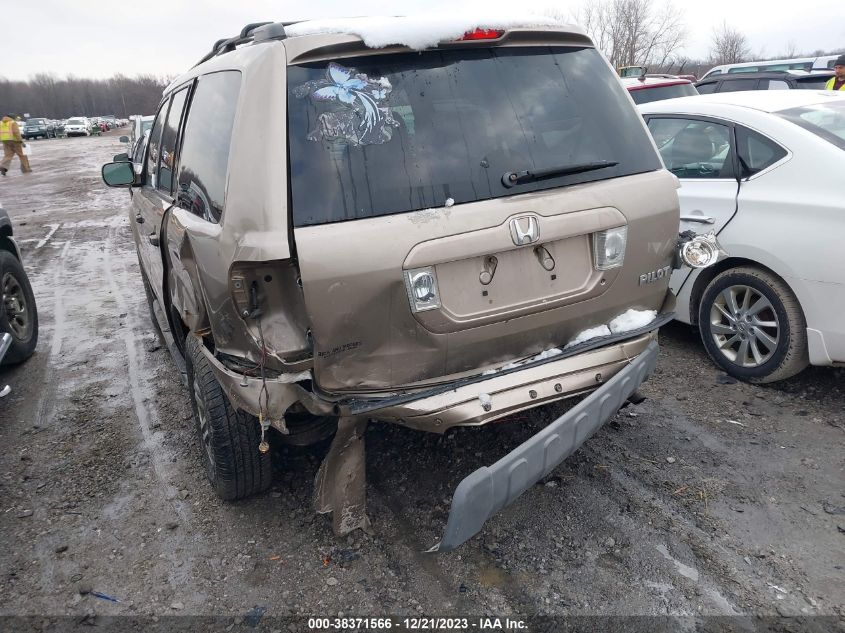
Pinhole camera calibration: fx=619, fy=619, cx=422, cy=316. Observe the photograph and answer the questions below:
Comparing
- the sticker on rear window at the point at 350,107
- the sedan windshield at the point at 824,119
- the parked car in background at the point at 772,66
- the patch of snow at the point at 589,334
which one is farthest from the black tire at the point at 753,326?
the parked car in background at the point at 772,66

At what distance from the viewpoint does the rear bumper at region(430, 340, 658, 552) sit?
2.14 metres

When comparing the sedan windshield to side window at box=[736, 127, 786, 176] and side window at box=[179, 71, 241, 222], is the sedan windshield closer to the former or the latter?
side window at box=[736, 127, 786, 176]

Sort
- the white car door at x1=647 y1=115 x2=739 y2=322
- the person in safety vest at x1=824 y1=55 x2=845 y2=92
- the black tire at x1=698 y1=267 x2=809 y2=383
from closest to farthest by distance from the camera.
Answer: the black tire at x1=698 y1=267 x2=809 y2=383 → the white car door at x1=647 y1=115 x2=739 y2=322 → the person in safety vest at x1=824 y1=55 x2=845 y2=92

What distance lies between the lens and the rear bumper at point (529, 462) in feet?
7.04

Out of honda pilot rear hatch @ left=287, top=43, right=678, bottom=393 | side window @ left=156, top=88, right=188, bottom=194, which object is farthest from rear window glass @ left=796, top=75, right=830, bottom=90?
side window @ left=156, top=88, right=188, bottom=194

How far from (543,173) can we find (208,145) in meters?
1.53

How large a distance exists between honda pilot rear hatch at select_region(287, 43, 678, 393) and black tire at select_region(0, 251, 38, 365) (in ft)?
13.3

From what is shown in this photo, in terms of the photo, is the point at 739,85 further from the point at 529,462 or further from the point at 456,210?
the point at 529,462

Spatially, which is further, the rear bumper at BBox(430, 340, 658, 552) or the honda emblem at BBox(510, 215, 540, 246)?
the honda emblem at BBox(510, 215, 540, 246)

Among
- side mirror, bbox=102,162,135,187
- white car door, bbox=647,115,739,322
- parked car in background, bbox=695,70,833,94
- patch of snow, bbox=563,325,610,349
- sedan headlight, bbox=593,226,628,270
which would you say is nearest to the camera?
sedan headlight, bbox=593,226,628,270

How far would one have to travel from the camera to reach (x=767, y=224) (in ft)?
12.9

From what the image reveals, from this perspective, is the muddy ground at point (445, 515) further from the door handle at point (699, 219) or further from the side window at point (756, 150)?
the side window at point (756, 150)

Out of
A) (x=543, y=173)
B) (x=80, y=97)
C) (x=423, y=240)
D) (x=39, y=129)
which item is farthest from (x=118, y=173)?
(x=80, y=97)

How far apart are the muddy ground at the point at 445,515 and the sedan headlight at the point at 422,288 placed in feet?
4.00
